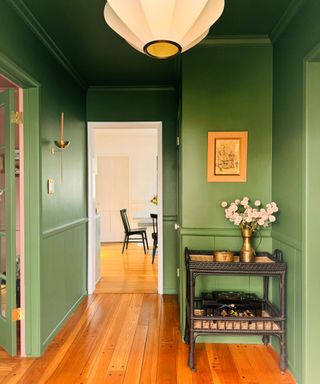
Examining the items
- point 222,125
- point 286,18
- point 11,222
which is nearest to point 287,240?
point 222,125

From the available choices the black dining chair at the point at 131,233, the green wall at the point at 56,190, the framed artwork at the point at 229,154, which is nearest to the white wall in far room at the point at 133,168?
the black dining chair at the point at 131,233

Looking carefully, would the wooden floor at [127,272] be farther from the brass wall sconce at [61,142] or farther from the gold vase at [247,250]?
the brass wall sconce at [61,142]

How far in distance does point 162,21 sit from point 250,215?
1587mm

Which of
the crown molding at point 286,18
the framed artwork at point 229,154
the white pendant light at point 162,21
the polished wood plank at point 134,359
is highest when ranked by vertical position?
the crown molding at point 286,18

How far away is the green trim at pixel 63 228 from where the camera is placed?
250 centimetres

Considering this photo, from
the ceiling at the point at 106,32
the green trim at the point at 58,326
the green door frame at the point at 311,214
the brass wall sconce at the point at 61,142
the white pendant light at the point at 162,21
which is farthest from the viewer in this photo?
the brass wall sconce at the point at 61,142

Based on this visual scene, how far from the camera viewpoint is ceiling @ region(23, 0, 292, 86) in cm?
211

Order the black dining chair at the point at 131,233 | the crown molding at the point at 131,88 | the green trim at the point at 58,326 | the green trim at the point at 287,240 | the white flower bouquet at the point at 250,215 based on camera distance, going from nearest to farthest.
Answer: the green trim at the point at 287,240 → the white flower bouquet at the point at 250,215 → the green trim at the point at 58,326 → the crown molding at the point at 131,88 → the black dining chair at the point at 131,233

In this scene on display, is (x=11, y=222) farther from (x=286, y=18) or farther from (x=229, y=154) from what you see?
(x=286, y=18)

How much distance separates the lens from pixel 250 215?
89.4 inches

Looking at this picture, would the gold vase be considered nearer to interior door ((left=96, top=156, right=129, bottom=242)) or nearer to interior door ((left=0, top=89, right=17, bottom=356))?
interior door ((left=0, top=89, right=17, bottom=356))

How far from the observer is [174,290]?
3770 mm

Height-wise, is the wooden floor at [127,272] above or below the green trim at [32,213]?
below

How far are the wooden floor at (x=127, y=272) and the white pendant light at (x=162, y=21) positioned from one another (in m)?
3.22
